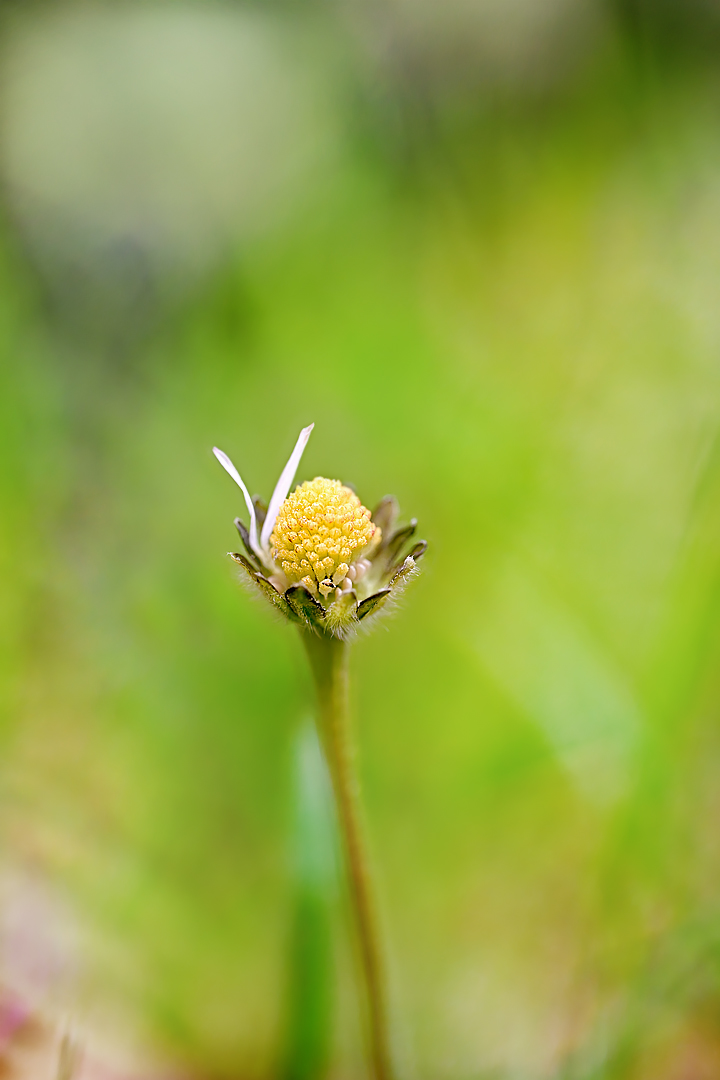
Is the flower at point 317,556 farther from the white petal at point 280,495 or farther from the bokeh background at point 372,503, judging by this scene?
the bokeh background at point 372,503

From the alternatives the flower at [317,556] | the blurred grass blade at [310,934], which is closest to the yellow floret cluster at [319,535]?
the flower at [317,556]

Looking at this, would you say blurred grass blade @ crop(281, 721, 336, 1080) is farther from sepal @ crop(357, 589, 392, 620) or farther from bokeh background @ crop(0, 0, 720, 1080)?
sepal @ crop(357, 589, 392, 620)

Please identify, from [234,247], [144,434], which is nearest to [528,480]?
[144,434]

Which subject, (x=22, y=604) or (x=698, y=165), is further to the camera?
(x=698, y=165)

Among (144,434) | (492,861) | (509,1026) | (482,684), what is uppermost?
(144,434)

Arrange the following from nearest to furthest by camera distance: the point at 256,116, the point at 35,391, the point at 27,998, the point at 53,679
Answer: the point at 27,998 → the point at 53,679 → the point at 35,391 → the point at 256,116

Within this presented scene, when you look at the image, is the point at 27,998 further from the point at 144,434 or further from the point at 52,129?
the point at 52,129

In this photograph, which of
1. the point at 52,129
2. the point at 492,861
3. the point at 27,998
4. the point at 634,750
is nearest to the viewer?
the point at 27,998
